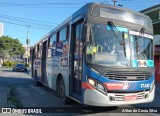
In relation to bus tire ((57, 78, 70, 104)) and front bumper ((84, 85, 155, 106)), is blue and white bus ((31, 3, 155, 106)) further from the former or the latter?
bus tire ((57, 78, 70, 104))

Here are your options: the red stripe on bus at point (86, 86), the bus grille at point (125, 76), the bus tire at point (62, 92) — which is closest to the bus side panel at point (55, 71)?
the bus tire at point (62, 92)

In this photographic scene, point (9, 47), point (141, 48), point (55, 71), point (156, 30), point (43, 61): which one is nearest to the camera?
point (141, 48)

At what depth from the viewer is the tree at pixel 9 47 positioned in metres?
89.4

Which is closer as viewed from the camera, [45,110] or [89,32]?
[89,32]

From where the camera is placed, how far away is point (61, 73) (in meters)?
11.4

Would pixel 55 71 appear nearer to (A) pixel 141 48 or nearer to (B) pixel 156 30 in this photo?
(A) pixel 141 48

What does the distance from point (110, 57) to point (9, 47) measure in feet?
279

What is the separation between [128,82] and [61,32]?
14.3ft

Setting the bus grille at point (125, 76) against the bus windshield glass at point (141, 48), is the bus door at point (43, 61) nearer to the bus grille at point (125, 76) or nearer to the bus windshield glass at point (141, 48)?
the bus windshield glass at point (141, 48)

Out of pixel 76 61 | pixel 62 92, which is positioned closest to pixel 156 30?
pixel 62 92

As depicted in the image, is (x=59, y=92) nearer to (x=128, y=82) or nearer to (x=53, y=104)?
(x=53, y=104)

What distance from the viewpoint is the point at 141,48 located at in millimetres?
9312

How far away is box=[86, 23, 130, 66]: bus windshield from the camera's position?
8.62 meters

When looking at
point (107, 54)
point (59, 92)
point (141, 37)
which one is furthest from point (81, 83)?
point (59, 92)
